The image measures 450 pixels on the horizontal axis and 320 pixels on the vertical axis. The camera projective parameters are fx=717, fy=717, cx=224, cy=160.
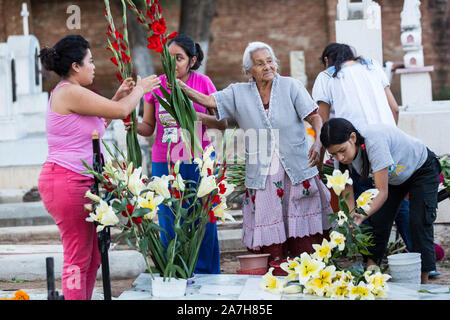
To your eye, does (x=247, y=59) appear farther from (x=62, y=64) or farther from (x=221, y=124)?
(x=62, y=64)

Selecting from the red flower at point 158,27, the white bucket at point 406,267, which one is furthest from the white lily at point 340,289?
the red flower at point 158,27

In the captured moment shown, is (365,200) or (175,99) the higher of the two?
(175,99)

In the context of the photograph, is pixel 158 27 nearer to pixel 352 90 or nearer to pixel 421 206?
pixel 352 90

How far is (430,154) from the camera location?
4625mm

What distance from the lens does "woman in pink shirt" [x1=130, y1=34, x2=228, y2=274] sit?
4664mm

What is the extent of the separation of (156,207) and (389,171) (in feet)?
5.17

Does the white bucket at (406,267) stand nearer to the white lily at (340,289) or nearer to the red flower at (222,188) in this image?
the white lily at (340,289)

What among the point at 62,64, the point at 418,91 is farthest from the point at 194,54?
the point at 418,91

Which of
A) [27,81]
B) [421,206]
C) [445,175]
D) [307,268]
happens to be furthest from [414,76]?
[27,81]

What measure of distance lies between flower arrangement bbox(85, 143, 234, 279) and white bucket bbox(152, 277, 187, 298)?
4 centimetres

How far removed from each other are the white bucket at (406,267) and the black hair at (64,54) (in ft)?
7.21

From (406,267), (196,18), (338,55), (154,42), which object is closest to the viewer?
(154,42)

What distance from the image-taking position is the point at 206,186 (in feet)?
12.6

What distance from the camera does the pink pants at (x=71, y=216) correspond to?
3848mm
